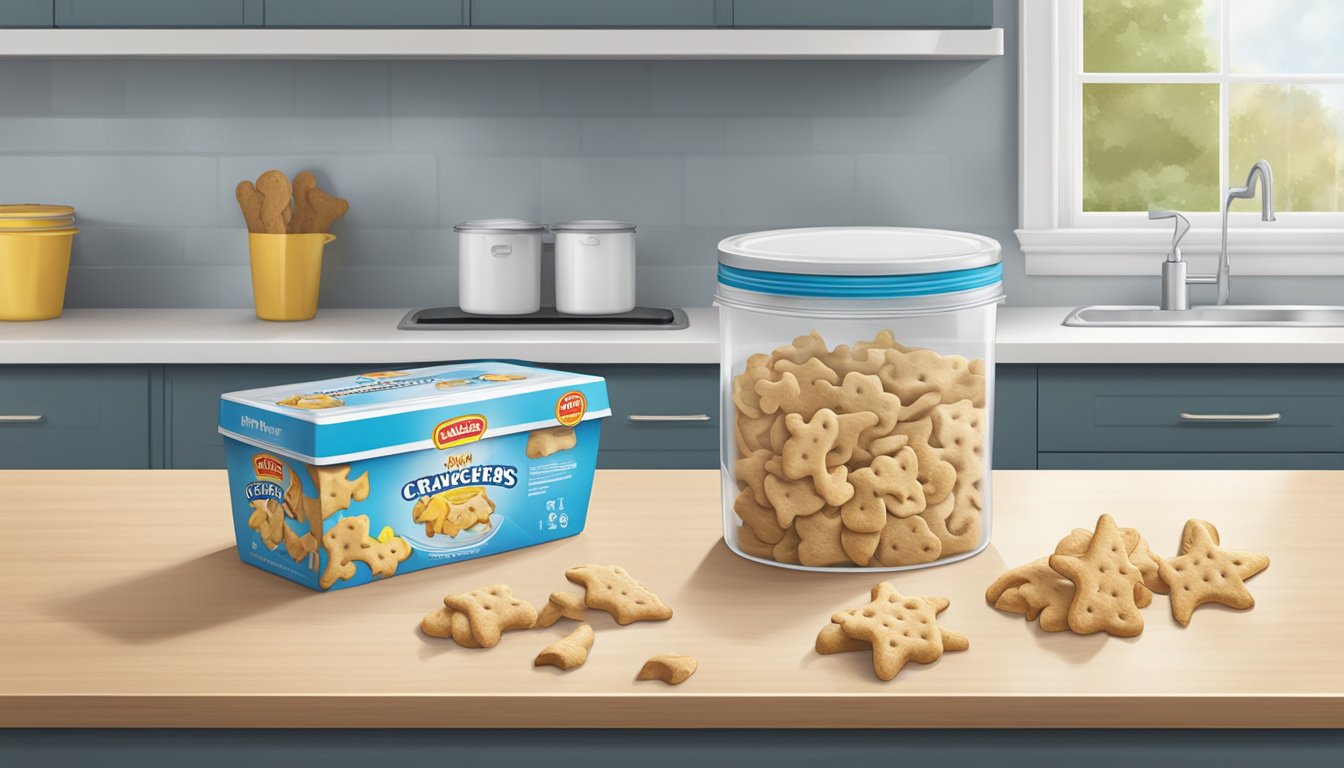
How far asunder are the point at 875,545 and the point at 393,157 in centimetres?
241

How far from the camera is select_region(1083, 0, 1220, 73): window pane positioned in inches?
131

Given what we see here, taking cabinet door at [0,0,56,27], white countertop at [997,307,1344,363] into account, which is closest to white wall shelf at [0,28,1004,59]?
cabinet door at [0,0,56,27]

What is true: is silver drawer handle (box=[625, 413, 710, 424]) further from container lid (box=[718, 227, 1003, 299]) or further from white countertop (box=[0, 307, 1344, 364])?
container lid (box=[718, 227, 1003, 299])

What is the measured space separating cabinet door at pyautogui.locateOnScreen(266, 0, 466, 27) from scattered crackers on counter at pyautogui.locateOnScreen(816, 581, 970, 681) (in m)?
2.17

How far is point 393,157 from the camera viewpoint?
321 cm

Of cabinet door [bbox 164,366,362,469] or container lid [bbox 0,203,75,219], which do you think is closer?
cabinet door [bbox 164,366,362,469]

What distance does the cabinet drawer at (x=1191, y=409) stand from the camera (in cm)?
257

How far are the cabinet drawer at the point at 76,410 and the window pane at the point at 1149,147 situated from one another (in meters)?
2.29

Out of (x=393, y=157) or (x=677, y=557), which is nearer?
(x=677, y=557)

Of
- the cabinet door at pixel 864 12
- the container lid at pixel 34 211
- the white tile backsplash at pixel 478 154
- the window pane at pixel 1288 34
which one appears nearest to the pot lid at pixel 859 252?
the cabinet door at pixel 864 12

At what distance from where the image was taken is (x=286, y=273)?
2.94m

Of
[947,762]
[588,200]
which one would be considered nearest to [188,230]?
[588,200]

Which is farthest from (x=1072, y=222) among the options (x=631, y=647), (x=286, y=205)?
(x=631, y=647)

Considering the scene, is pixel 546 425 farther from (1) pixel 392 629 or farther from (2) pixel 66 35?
(2) pixel 66 35
